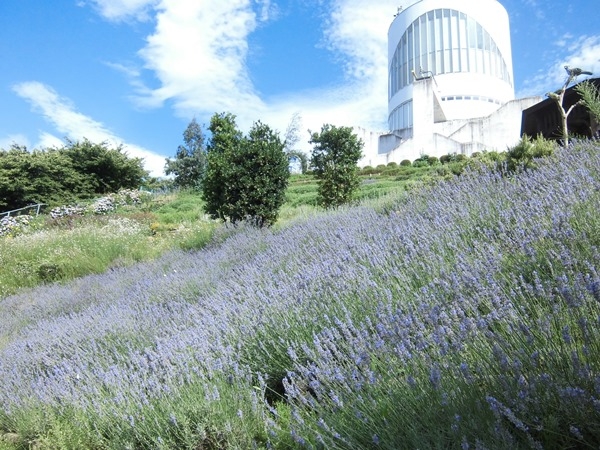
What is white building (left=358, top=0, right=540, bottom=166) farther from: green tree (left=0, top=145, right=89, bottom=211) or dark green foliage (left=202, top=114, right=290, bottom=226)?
dark green foliage (left=202, top=114, right=290, bottom=226)

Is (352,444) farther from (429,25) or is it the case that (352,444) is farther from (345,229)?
(429,25)

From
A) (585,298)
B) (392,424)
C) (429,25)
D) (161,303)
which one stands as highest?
(429,25)

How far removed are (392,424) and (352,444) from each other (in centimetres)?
14

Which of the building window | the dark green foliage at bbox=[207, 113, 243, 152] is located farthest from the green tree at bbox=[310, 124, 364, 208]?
the building window

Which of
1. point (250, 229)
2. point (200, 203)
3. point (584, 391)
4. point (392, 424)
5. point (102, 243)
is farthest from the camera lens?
point (200, 203)

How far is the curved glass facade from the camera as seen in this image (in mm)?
43531

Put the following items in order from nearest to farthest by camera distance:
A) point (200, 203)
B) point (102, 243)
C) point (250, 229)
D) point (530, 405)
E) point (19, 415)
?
1. point (530, 405)
2. point (19, 415)
3. point (250, 229)
4. point (102, 243)
5. point (200, 203)

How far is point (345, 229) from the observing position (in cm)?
454

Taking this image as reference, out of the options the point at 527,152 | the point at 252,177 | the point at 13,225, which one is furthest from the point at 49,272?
the point at 13,225

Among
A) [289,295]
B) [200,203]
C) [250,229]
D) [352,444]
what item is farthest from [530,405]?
[200,203]

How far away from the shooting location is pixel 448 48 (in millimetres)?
43875

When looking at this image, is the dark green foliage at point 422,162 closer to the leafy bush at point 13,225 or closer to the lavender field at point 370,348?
the leafy bush at point 13,225

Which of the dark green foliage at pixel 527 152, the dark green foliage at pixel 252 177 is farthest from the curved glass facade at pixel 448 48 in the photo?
the dark green foliage at pixel 527 152

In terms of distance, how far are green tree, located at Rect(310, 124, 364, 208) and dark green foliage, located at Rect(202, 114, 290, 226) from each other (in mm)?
2413
